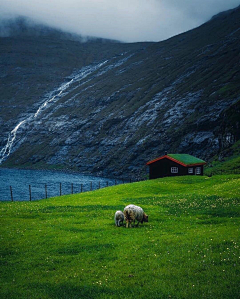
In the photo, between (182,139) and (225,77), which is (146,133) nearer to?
(182,139)

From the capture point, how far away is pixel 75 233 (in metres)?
22.1

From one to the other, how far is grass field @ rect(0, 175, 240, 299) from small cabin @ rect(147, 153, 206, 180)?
147 feet

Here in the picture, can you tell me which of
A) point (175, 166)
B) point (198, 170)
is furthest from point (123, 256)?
point (198, 170)

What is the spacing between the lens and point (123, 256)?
1628 cm

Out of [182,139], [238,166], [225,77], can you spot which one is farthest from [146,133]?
[238,166]

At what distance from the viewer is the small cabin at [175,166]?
7333 cm

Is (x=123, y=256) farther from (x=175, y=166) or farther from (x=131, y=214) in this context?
(x=175, y=166)

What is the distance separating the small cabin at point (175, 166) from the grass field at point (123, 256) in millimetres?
44855

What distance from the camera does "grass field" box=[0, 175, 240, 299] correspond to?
40.5ft

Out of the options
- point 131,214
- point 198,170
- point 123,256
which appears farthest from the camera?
point 198,170

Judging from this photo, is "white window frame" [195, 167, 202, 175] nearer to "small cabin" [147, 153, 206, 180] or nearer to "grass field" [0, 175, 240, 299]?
"small cabin" [147, 153, 206, 180]

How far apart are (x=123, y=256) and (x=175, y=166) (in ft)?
196

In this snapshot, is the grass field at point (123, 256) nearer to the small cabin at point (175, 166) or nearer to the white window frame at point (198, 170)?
the small cabin at point (175, 166)

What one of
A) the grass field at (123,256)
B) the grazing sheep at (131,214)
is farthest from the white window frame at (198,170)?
the grazing sheep at (131,214)
